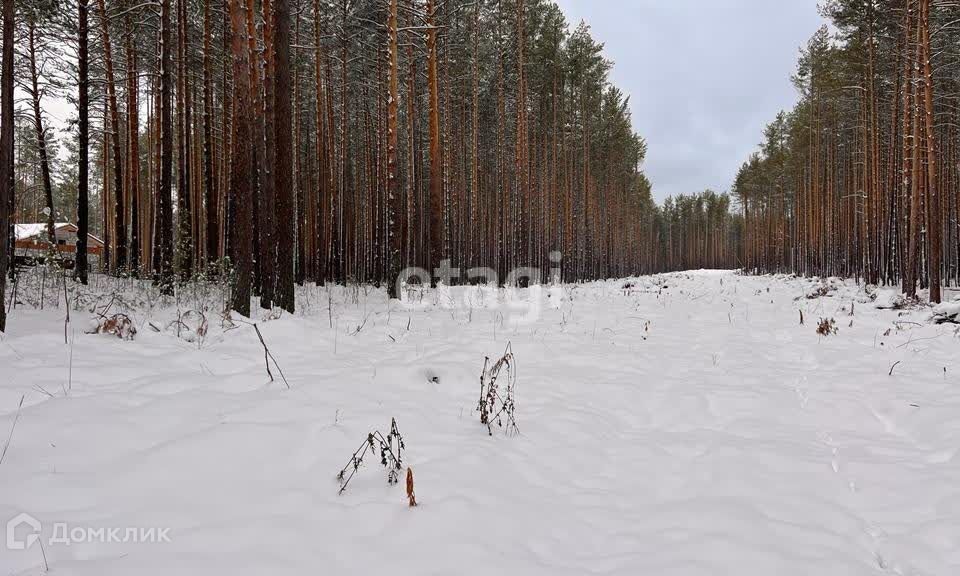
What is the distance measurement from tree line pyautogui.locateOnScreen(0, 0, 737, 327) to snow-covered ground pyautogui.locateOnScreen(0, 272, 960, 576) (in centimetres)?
261

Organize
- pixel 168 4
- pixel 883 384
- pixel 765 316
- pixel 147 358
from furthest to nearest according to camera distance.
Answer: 1. pixel 765 316
2. pixel 168 4
3. pixel 883 384
4. pixel 147 358

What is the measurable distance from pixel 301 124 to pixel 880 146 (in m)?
25.8

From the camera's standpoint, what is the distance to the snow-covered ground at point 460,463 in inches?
67.2

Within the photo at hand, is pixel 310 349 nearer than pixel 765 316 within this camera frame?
Yes

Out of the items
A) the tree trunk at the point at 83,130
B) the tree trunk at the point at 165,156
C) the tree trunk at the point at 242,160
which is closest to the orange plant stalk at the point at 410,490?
the tree trunk at the point at 242,160

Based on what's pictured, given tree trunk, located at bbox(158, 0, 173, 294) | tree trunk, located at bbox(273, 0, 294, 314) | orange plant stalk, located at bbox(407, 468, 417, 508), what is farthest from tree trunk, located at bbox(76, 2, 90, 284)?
orange plant stalk, located at bbox(407, 468, 417, 508)

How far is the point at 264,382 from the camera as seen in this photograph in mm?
3555

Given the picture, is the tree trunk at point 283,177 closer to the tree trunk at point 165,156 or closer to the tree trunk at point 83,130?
the tree trunk at point 165,156

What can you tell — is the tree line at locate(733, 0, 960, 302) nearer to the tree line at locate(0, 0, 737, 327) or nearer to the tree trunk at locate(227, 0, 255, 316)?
the tree line at locate(0, 0, 737, 327)

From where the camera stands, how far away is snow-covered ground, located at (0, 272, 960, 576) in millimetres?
1708

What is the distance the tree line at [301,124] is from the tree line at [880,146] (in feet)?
37.0

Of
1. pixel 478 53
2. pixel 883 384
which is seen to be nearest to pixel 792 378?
pixel 883 384

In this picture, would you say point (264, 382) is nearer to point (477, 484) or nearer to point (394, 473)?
point (394, 473)

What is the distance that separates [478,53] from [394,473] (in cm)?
1708
